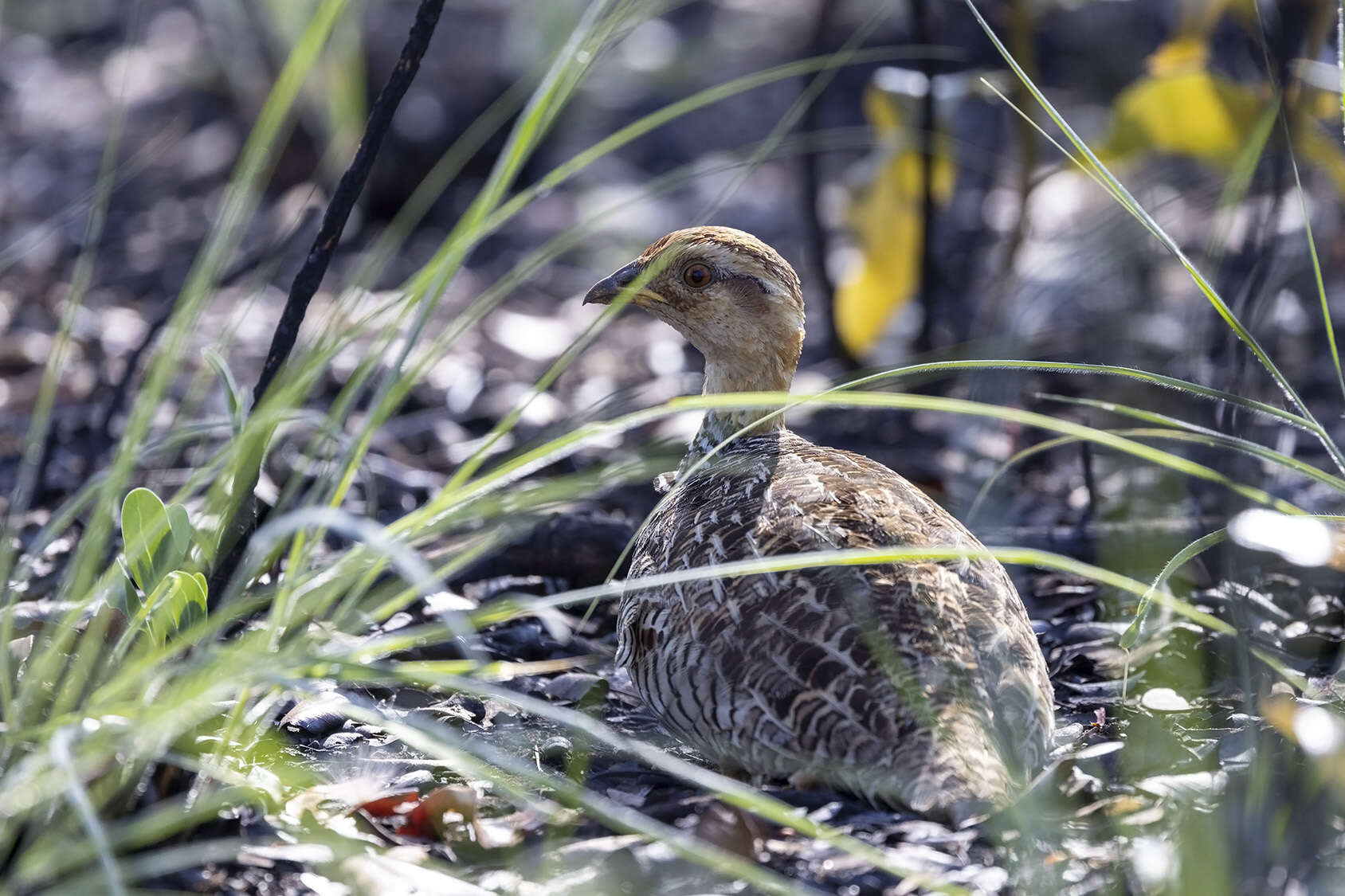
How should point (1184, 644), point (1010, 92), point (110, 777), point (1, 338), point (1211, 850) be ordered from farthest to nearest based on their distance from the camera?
point (1, 338), point (1010, 92), point (1184, 644), point (110, 777), point (1211, 850)

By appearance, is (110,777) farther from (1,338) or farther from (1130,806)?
(1,338)

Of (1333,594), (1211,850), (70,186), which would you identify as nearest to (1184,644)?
(1333,594)

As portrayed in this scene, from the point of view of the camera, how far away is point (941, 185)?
20.0 ft

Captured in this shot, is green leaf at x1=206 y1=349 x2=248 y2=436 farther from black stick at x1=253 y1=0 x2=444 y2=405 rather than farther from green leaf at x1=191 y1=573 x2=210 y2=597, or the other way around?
green leaf at x1=191 y1=573 x2=210 y2=597

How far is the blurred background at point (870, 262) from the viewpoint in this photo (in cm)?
373

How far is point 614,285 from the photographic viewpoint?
4.62m

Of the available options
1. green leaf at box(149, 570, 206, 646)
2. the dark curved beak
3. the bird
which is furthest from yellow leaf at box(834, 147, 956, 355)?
green leaf at box(149, 570, 206, 646)

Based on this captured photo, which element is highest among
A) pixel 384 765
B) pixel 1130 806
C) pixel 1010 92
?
pixel 1010 92

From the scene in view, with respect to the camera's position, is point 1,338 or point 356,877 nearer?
point 356,877

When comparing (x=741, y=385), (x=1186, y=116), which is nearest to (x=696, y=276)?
(x=741, y=385)

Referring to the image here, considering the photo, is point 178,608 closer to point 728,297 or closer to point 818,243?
point 728,297

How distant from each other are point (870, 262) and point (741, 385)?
164cm

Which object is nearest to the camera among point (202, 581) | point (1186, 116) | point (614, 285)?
point (202, 581)

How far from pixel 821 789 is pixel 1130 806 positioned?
714mm
